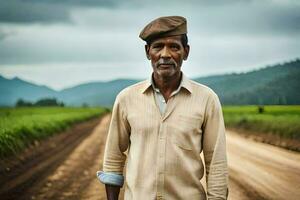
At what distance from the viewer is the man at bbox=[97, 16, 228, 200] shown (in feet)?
A: 9.76

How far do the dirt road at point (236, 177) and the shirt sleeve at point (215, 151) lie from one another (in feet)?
19.4

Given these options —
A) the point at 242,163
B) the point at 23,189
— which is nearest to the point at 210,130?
the point at 23,189

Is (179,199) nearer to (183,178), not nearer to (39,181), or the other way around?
(183,178)

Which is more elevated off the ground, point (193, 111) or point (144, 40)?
point (144, 40)

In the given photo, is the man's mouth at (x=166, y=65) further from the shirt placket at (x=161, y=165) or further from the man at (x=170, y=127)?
the shirt placket at (x=161, y=165)

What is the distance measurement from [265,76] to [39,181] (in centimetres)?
16778

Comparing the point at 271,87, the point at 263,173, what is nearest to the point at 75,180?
the point at 263,173

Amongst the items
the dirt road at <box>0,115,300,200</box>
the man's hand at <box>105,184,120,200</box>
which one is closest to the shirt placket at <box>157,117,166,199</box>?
the man's hand at <box>105,184,120,200</box>

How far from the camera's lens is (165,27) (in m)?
3.04

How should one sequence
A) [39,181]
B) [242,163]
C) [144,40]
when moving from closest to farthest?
1. [144,40]
2. [39,181]
3. [242,163]

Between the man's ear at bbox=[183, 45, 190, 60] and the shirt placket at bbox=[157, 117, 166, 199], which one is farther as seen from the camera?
the man's ear at bbox=[183, 45, 190, 60]

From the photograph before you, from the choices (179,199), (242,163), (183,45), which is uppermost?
(183,45)

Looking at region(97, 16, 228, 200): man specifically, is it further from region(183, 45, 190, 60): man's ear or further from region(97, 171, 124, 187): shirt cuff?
region(97, 171, 124, 187): shirt cuff

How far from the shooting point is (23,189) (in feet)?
33.1
